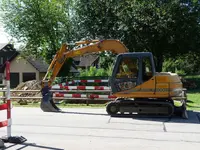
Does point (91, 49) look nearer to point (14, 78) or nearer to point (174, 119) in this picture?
point (174, 119)

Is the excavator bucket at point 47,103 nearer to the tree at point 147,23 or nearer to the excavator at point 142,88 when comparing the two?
the excavator at point 142,88

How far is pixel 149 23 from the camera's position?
29219mm

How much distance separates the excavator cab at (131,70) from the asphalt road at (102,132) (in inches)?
48.8

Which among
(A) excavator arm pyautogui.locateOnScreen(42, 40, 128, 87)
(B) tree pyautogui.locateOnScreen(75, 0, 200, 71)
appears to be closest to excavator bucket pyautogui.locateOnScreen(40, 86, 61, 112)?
(A) excavator arm pyautogui.locateOnScreen(42, 40, 128, 87)

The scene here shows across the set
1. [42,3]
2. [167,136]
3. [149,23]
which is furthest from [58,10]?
[167,136]

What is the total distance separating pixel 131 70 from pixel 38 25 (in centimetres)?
2444

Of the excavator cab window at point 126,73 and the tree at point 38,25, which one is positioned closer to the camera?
the excavator cab window at point 126,73

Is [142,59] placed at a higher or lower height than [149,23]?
lower

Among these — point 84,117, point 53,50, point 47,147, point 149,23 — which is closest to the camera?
point 47,147

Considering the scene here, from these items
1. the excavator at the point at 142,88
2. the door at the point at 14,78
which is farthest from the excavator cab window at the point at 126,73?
the door at the point at 14,78

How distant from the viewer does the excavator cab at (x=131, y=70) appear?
38.4 ft

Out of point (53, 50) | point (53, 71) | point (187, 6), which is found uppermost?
point (187, 6)

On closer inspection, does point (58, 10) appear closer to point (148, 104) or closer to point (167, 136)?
point (148, 104)

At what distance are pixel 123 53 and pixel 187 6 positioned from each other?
799 inches
